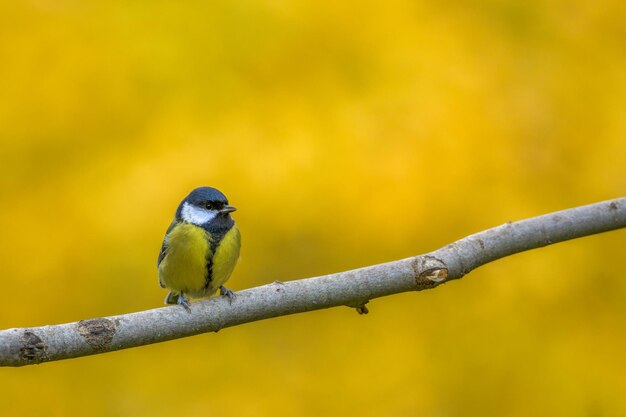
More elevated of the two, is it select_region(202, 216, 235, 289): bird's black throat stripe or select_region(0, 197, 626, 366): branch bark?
select_region(202, 216, 235, 289): bird's black throat stripe

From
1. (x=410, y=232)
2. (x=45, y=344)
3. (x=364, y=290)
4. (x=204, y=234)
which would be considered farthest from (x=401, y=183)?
(x=45, y=344)

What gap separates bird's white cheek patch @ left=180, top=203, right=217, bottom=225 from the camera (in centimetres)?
258

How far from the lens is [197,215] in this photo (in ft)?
8.54

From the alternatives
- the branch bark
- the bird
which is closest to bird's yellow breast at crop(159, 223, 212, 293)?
the bird

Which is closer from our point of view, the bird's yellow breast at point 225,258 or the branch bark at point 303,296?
the branch bark at point 303,296

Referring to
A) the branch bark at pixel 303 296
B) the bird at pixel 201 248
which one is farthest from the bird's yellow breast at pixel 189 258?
the branch bark at pixel 303 296

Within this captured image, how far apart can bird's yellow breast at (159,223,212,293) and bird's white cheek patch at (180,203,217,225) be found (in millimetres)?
31

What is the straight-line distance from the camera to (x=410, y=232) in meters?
3.62

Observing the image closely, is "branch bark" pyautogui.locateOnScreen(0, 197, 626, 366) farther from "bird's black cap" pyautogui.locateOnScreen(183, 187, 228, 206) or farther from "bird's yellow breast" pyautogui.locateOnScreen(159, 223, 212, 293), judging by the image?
"bird's black cap" pyautogui.locateOnScreen(183, 187, 228, 206)

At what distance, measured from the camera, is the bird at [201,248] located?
2.51 metres

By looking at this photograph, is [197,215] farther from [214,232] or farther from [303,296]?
[303,296]

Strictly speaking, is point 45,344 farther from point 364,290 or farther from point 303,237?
point 303,237

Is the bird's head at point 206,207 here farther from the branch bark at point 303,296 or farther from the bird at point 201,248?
the branch bark at point 303,296

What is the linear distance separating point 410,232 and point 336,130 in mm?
582
